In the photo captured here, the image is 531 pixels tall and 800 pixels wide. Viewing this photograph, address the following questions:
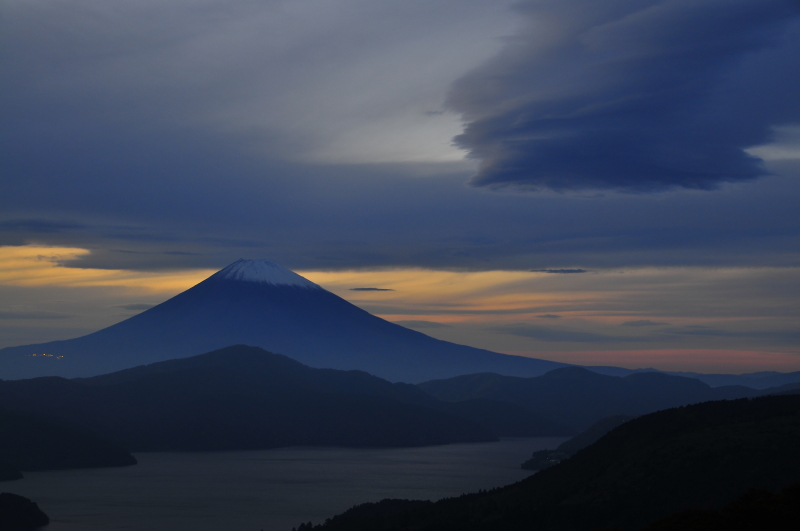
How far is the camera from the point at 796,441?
86625mm

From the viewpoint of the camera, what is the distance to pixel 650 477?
92.2 metres

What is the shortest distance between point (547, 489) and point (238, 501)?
82946 millimetres

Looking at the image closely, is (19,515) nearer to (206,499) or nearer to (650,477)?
(206,499)

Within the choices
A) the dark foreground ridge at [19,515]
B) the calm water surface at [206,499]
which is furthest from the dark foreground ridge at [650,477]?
the dark foreground ridge at [19,515]

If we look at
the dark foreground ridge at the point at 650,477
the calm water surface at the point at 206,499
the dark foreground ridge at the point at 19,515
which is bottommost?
the calm water surface at the point at 206,499

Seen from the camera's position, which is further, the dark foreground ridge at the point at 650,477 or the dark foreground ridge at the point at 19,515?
the dark foreground ridge at the point at 19,515

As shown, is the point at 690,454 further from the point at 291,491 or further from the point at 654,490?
the point at 291,491

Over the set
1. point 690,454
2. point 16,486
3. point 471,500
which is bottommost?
point 16,486

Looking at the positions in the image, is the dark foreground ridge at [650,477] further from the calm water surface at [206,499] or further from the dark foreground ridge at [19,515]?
the dark foreground ridge at [19,515]

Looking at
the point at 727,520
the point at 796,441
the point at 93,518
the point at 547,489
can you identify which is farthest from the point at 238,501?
the point at 727,520

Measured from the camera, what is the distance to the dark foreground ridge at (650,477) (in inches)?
3282

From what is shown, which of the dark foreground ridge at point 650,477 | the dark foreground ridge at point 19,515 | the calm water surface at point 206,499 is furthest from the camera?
the calm water surface at point 206,499

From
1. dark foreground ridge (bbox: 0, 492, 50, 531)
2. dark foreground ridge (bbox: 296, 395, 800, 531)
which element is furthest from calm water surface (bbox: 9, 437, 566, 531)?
dark foreground ridge (bbox: 296, 395, 800, 531)

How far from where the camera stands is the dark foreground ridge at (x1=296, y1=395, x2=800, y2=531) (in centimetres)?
8338
